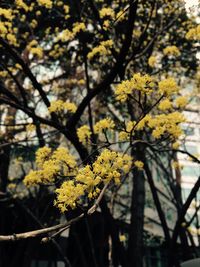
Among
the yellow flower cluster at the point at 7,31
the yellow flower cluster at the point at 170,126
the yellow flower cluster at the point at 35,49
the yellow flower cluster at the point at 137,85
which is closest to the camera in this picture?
the yellow flower cluster at the point at 137,85

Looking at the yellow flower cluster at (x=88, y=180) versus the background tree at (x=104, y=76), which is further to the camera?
the background tree at (x=104, y=76)

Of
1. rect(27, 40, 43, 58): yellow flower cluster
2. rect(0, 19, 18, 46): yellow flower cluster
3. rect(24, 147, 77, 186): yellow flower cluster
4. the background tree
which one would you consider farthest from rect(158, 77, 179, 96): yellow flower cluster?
rect(27, 40, 43, 58): yellow flower cluster

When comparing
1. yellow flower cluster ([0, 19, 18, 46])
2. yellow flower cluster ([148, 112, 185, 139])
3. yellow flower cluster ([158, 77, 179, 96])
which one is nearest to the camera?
yellow flower cluster ([158, 77, 179, 96])

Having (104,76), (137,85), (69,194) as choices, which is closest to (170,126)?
(137,85)

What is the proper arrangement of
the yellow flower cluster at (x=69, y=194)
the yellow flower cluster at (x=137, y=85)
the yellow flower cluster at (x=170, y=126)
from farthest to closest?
the yellow flower cluster at (x=170, y=126) < the yellow flower cluster at (x=137, y=85) < the yellow flower cluster at (x=69, y=194)

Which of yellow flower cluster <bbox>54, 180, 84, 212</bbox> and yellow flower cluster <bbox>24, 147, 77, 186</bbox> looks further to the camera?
yellow flower cluster <bbox>24, 147, 77, 186</bbox>

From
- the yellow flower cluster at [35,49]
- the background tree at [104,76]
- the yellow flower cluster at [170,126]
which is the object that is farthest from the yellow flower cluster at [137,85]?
the yellow flower cluster at [35,49]

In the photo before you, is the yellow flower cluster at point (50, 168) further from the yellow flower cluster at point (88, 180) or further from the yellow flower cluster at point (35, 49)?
the yellow flower cluster at point (35, 49)

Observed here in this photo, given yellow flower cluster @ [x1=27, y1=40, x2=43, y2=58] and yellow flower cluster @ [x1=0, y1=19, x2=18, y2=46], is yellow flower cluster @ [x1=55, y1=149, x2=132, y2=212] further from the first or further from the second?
yellow flower cluster @ [x1=27, y1=40, x2=43, y2=58]

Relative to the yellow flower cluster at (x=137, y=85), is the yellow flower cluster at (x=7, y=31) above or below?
above

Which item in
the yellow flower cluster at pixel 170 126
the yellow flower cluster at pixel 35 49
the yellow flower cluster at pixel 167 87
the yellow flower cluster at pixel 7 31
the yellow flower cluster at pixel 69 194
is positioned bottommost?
the yellow flower cluster at pixel 69 194

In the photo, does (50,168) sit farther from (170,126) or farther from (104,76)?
(104,76)

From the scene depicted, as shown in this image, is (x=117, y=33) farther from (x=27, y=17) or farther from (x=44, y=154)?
(x=44, y=154)
